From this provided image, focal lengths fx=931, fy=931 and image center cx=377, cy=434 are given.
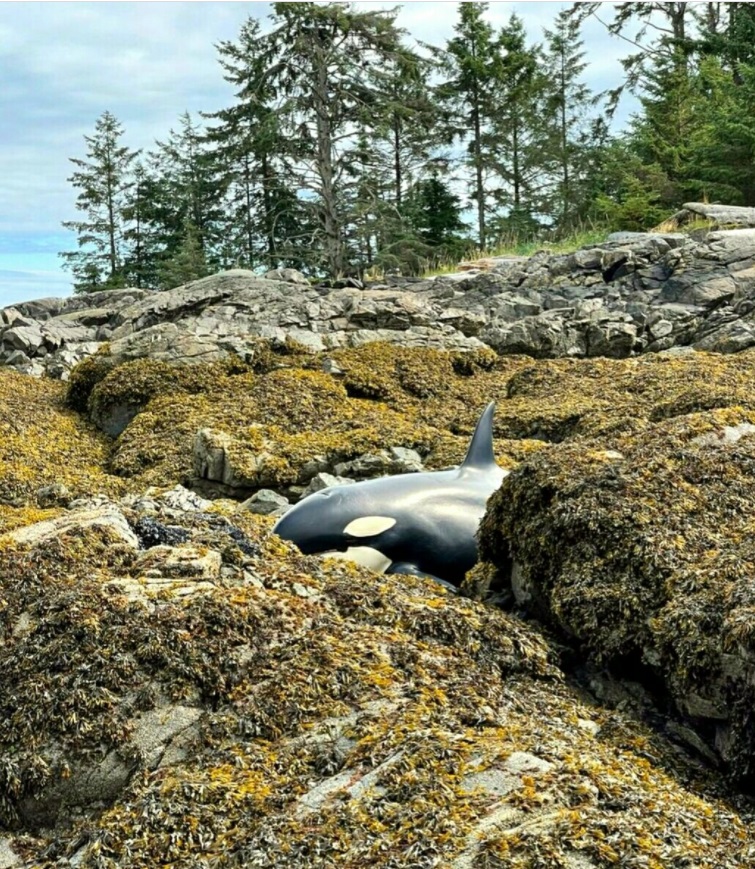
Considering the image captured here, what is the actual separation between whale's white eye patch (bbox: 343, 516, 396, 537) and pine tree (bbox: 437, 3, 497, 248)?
100 ft

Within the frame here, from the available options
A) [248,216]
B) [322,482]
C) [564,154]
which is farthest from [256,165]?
[322,482]

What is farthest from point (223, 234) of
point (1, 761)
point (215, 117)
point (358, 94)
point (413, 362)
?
point (1, 761)

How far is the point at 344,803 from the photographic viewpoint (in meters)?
2.82

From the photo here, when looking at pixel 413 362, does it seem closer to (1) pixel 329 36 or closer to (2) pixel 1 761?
(2) pixel 1 761

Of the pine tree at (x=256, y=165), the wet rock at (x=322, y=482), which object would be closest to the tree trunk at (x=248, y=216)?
the pine tree at (x=256, y=165)

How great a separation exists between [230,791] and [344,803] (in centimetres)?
41

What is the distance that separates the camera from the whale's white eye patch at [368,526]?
5883 millimetres

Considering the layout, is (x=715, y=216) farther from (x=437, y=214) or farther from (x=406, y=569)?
(x=437, y=214)

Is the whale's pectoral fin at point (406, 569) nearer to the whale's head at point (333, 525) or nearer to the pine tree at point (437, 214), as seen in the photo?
the whale's head at point (333, 525)

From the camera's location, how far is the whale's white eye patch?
588cm

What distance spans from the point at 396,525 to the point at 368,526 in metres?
0.18

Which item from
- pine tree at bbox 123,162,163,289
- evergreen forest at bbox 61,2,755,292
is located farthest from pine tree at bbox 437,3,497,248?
pine tree at bbox 123,162,163,289

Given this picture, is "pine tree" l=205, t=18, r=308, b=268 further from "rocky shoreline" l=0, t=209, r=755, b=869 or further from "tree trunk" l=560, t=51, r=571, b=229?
"rocky shoreline" l=0, t=209, r=755, b=869

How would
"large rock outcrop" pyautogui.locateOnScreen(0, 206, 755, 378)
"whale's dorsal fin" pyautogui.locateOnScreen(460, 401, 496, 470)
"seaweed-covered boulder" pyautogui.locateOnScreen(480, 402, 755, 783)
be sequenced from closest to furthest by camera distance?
"seaweed-covered boulder" pyautogui.locateOnScreen(480, 402, 755, 783), "whale's dorsal fin" pyautogui.locateOnScreen(460, 401, 496, 470), "large rock outcrop" pyautogui.locateOnScreen(0, 206, 755, 378)
